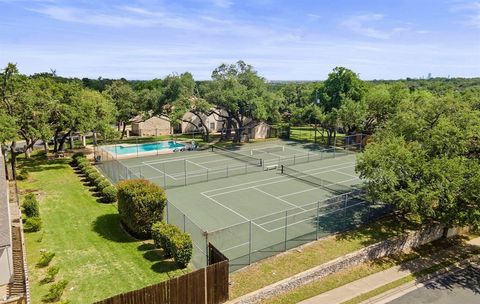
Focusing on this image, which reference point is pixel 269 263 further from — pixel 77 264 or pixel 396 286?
pixel 77 264

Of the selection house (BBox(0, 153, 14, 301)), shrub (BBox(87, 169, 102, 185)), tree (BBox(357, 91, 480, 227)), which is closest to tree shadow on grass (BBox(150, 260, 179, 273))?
house (BBox(0, 153, 14, 301))

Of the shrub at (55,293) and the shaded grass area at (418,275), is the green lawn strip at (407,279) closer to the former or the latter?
the shaded grass area at (418,275)


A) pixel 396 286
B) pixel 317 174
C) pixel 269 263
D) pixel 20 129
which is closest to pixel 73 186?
pixel 20 129

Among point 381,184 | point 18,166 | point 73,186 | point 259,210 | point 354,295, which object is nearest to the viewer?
point 354,295

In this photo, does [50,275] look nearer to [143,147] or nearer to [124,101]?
[143,147]

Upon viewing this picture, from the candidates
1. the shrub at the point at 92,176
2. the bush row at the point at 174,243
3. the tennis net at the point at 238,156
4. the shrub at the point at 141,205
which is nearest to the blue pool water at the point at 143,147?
the tennis net at the point at 238,156

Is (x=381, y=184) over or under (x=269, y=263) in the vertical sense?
over

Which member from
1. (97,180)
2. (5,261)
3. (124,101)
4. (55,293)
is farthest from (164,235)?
(124,101)
